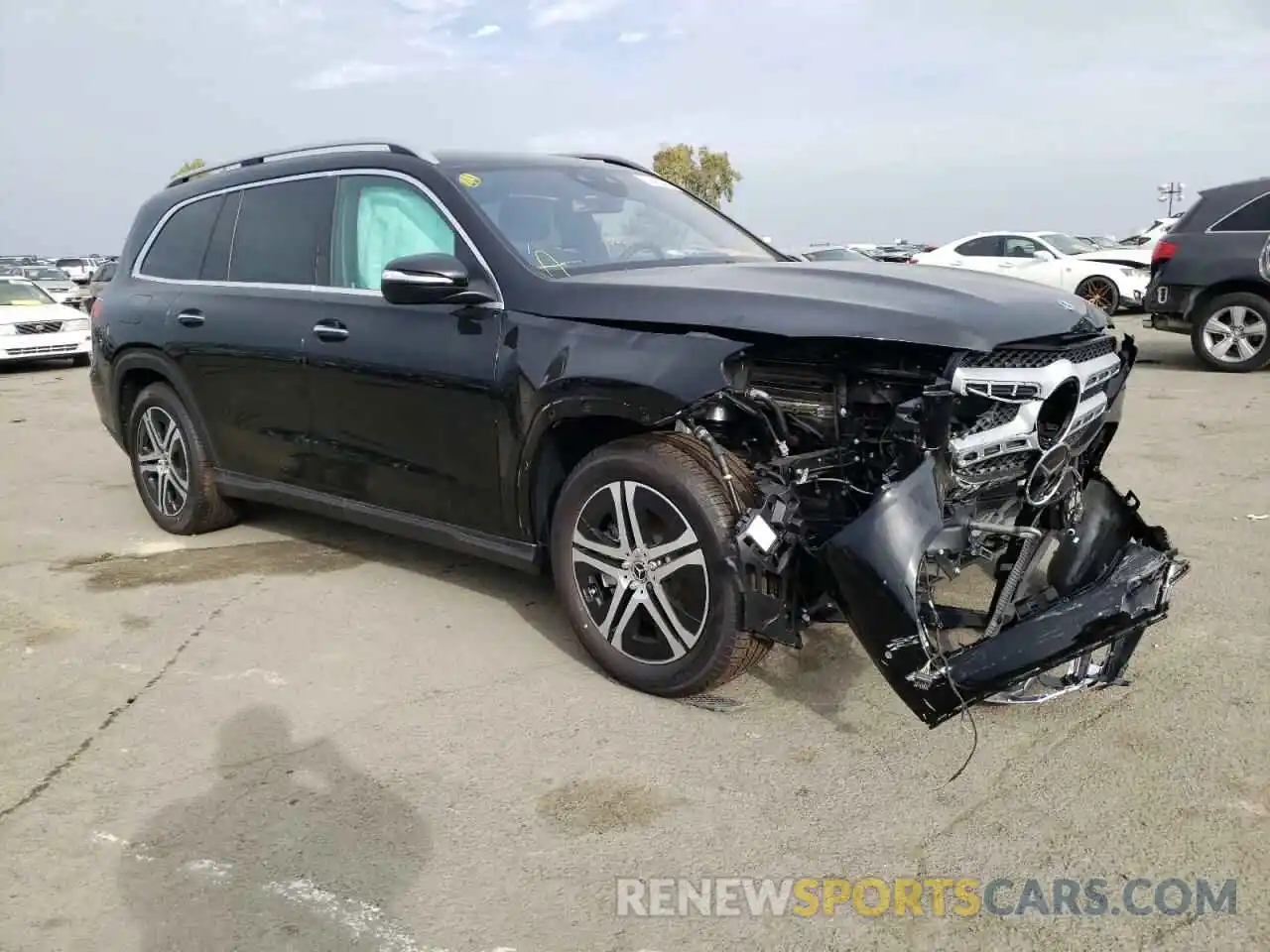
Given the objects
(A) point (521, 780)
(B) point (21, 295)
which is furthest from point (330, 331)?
(B) point (21, 295)

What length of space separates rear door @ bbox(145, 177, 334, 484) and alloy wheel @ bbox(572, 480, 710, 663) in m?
1.74

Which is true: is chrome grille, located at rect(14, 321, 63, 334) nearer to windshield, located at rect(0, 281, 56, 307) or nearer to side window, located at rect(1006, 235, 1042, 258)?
windshield, located at rect(0, 281, 56, 307)

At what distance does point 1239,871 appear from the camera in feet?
8.34

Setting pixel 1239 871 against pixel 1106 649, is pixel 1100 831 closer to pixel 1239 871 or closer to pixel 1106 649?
pixel 1239 871

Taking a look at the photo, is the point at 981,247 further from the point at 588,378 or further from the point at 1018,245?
the point at 588,378

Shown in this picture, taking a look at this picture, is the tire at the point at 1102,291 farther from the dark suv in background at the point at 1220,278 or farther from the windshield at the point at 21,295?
the windshield at the point at 21,295

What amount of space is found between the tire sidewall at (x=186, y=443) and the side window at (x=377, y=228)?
144 centimetres

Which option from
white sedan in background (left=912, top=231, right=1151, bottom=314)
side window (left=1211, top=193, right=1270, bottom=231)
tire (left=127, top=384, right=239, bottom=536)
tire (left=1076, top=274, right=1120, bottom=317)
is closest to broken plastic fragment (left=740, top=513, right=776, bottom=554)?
tire (left=127, top=384, right=239, bottom=536)

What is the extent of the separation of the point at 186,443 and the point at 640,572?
308 centimetres

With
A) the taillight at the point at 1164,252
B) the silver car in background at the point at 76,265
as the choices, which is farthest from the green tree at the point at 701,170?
the taillight at the point at 1164,252

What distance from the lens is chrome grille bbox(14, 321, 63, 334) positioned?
15875mm

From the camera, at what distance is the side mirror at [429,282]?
377 cm

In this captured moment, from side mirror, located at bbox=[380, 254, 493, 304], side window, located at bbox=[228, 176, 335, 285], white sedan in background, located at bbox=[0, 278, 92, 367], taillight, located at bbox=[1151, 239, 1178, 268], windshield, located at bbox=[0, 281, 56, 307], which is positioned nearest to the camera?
side mirror, located at bbox=[380, 254, 493, 304]

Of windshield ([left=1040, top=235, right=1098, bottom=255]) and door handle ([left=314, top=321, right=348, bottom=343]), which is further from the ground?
windshield ([left=1040, top=235, right=1098, bottom=255])
